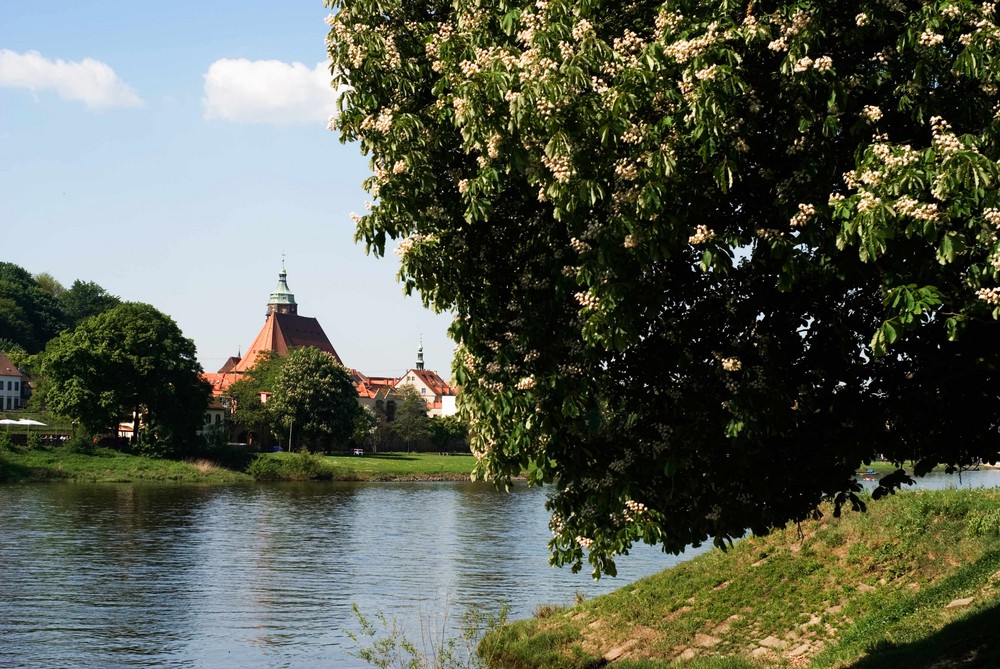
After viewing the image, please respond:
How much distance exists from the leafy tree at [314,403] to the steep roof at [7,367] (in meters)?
53.5

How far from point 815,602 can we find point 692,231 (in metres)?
13.4

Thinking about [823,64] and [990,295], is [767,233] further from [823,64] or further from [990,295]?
[990,295]

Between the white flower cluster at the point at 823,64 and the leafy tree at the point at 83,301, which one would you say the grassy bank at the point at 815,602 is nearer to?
the white flower cluster at the point at 823,64

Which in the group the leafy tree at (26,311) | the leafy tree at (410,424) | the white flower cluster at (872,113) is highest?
the leafy tree at (26,311)

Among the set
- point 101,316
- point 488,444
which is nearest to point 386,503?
point 101,316

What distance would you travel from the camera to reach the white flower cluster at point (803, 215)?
10.8m

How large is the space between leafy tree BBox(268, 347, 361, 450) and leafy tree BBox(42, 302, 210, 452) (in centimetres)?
1989

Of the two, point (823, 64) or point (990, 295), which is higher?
point (823, 64)

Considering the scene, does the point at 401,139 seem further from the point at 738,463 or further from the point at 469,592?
the point at 469,592

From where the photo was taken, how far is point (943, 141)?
33.0 feet

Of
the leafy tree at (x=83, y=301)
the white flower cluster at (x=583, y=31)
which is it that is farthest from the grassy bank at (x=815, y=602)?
the leafy tree at (x=83, y=301)

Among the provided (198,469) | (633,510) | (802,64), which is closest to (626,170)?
(802,64)

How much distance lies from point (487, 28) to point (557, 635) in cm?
1677

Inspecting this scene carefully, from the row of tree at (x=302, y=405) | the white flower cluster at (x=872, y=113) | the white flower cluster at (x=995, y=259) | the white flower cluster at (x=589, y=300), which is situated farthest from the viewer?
the row of tree at (x=302, y=405)
